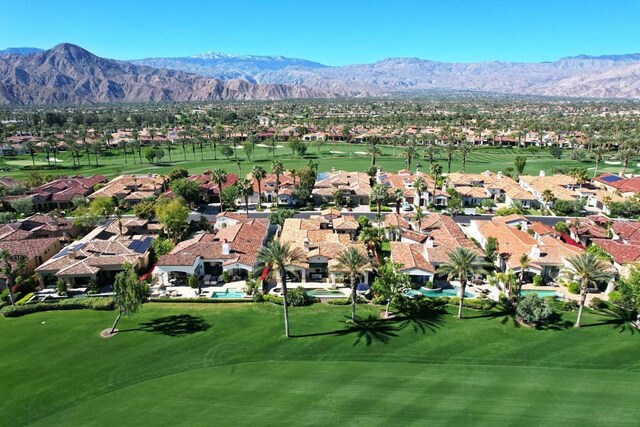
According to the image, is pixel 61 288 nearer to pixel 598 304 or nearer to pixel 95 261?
pixel 95 261

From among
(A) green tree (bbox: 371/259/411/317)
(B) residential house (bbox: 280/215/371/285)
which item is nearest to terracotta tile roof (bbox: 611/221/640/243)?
(A) green tree (bbox: 371/259/411/317)

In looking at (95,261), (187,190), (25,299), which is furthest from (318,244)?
(187,190)

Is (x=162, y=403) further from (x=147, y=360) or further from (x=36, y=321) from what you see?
(x=36, y=321)

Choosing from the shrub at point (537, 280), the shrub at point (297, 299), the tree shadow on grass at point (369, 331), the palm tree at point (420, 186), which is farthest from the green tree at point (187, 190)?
the shrub at point (537, 280)

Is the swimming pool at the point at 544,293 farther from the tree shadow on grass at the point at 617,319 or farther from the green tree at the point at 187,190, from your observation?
the green tree at the point at 187,190

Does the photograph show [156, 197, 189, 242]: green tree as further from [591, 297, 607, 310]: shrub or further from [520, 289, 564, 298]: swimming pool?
[591, 297, 607, 310]: shrub

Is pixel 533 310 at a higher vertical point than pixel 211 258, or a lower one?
lower
